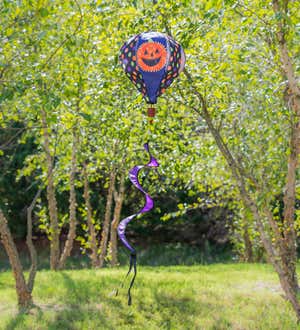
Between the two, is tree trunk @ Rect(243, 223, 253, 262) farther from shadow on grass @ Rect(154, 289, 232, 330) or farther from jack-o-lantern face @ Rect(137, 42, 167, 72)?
jack-o-lantern face @ Rect(137, 42, 167, 72)

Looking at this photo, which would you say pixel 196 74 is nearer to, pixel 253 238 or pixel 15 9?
pixel 15 9

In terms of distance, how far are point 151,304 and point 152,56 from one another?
127 inches

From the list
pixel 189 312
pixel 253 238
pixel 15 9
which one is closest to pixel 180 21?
pixel 15 9

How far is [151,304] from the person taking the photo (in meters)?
6.73

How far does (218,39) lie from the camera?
6.84 m

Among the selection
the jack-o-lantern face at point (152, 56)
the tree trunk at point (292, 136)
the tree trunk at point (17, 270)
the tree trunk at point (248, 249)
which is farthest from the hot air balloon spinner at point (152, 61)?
the tree trunk at point (248, 249)

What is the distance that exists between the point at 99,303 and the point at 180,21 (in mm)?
3536

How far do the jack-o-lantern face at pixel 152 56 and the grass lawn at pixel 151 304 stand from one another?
9.54 feet

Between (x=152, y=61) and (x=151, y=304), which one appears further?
(x=151, y=304)

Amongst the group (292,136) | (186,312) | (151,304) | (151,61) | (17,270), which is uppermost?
(151,61)

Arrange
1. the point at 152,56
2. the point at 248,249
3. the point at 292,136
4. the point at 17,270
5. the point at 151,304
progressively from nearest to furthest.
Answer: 1. the point at 152,56
2. the point at 292,136
3. the point at 17,270
4. the point at 151,304
5. the point at 248,249

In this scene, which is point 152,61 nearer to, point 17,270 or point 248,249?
point 17,270

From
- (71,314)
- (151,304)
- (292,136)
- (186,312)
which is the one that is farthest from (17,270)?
(292,136)

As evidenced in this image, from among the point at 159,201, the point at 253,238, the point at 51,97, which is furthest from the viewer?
the point at 159,201
